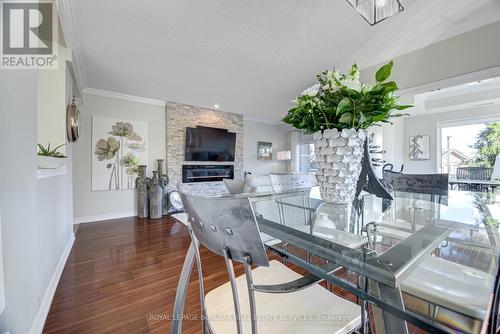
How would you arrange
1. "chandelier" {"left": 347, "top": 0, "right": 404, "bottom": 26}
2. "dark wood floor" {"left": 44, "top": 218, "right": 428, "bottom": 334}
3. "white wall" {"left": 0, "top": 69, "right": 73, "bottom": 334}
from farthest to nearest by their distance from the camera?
"chandelier" {"left": 347, "top": 0, "right": 404, "bottom": 26}
"dark wood floor" {"left": 44, "top": 218, "right": 428, "bottom": 334}
"white wall" {"left": 0, "top": 69, "right": 73, "bottom": 334}

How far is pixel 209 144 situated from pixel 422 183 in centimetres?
409

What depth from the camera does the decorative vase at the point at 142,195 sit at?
13.3 feet

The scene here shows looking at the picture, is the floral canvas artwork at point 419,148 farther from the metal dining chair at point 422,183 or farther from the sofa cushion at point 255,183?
the sofa cushion at point 255,183

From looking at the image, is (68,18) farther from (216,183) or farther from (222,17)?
(216,183)

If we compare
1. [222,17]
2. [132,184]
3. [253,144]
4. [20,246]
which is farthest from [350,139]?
[253,144]

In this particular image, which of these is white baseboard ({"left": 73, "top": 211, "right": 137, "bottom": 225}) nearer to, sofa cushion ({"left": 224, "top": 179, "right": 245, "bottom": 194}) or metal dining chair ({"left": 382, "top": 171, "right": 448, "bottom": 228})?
sofa cushion ({"left": 224, "top": 179, "right": 245, "bottom": 194})

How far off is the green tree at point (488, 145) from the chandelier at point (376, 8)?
477 cm

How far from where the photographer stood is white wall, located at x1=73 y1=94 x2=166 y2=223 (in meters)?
3.70

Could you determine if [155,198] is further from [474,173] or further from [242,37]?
[474,173]

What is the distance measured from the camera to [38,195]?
1347 millimetres

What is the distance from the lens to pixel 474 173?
4672mm

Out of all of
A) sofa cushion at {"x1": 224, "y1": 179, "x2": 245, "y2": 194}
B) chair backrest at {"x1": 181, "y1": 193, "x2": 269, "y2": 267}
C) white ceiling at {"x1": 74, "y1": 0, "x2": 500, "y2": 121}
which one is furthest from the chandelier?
sofa cushion at {"x1": 224, "y1": 179, "x2": 245, "y2": 194}

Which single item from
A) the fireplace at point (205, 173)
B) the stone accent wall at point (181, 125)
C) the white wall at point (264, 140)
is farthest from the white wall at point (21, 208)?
the white wall at point (264, 140)

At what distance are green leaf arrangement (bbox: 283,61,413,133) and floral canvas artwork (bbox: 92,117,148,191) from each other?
3962mm
